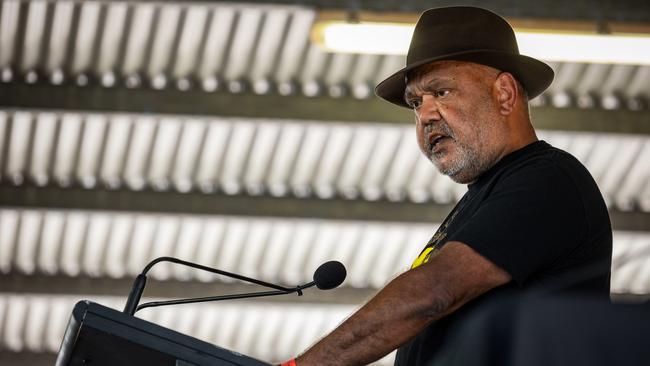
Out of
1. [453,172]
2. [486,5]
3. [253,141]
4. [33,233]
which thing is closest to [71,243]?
[33,233]

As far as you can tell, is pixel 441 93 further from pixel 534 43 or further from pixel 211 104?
pixel 211 104

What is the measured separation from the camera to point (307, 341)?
854 cm

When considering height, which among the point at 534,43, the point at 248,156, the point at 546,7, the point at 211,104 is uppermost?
the point at 211,104

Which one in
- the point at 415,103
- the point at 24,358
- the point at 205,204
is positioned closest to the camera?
the point at 415,103

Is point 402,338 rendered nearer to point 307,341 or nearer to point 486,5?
point 486,5

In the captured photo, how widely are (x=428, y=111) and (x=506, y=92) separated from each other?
169 mm

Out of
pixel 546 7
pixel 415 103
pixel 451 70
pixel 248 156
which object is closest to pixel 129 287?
pixel 248 156

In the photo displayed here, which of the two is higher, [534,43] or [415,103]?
[534,43]

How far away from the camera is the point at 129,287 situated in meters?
7.73

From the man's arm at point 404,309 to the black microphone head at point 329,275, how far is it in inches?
8.8

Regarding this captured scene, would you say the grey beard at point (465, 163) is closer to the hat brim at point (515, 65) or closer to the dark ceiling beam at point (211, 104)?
the hat brim at point (515, 65)

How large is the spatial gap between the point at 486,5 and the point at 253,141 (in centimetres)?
191

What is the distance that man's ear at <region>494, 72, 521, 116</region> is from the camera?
2.23m

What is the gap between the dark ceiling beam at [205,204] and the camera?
705cm
